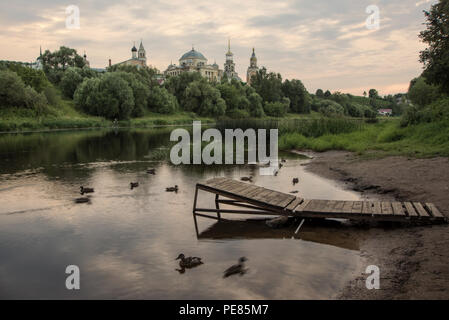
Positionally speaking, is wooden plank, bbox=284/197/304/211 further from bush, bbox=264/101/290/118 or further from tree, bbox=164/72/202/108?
bush, bbox=264/101/290/118

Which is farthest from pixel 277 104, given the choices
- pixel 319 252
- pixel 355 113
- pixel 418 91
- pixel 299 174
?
pixel 319 252

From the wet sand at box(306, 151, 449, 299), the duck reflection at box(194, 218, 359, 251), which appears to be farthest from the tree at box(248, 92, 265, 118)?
the duck reflection at box(194, 218, 359, 251)

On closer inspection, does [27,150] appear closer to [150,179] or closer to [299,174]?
[150,179]

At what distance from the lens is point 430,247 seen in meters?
8.17

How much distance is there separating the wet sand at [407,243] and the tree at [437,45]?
38.3ft

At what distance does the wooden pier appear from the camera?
9914 mm

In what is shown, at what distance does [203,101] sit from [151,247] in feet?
302

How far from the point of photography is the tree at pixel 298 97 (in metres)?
138

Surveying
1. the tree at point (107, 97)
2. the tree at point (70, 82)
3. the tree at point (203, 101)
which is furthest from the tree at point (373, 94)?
the tree at point (70, 82)

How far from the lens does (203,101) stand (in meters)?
99.7

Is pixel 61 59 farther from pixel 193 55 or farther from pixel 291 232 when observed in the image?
pixel 291 232

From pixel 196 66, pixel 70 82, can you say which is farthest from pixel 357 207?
pixel 196 66

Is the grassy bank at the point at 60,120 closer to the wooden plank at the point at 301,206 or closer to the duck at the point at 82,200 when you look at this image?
the duck at the point at 82,200

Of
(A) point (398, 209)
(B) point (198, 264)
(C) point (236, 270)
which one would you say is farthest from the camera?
(A) point (398, 209)
